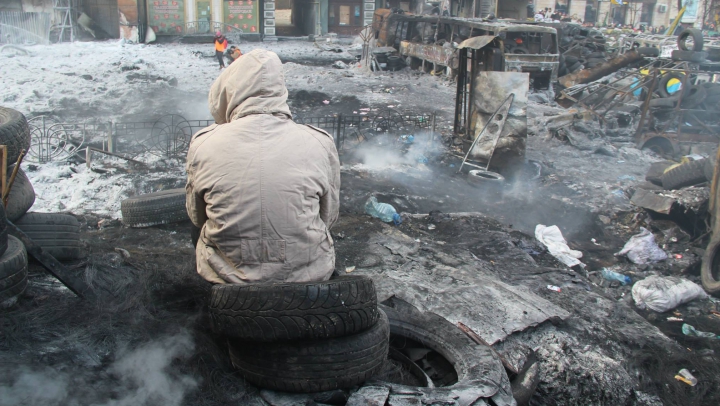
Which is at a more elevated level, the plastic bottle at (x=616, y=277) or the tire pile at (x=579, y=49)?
the tire pile at (x=579, y=49)

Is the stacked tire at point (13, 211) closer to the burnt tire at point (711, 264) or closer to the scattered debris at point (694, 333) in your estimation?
the scattered debris at point (694, 333)

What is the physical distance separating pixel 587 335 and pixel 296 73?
46.6 ft

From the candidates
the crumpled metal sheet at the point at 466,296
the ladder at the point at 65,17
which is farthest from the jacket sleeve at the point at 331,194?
the ladder at the point at 65,17

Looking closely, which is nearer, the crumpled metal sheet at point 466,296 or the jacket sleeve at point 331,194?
the jacket sleeve at point 331,194

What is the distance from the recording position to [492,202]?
7.88 metres

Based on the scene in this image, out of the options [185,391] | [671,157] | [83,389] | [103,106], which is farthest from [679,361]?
[103,106]

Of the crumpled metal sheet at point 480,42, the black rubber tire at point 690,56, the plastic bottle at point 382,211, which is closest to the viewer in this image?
the plastic bottle at point 382,211

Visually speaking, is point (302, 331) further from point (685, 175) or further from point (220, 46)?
point (220, 46)

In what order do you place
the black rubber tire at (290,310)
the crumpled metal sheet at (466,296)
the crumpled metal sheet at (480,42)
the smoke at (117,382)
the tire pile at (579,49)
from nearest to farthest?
1. the smoke at (117,382)
2. the black rubber tire at (290,310)
3. the crumpled metal sheet at (466,296)
4. the crumpled metal sheet at (480,42)
5. the tire pile at (579,49)

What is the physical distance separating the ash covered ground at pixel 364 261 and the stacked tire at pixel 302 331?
133mm

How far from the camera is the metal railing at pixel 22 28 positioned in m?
20.2

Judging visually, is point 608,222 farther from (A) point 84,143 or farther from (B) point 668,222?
(A) point 84,143

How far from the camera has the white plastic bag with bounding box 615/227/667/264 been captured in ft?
21.3

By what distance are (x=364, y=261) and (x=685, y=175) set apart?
17.5ft
